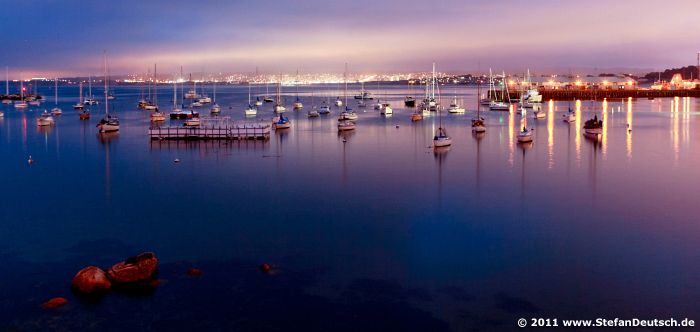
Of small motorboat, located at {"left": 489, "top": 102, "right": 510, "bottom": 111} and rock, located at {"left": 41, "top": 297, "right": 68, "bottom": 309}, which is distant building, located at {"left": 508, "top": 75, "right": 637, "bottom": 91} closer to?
small motorboat, located at {"left": 489, "top": 102, "right": 510, "bottom": 111}

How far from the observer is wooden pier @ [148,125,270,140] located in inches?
1574

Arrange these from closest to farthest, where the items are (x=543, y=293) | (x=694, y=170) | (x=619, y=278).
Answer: (x=543, y=293) < (x=619, y=278) < (x=694, y=170)

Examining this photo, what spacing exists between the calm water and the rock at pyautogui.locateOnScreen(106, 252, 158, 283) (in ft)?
1.67

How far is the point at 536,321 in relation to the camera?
11.5 metres

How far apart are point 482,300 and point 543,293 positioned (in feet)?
5.13

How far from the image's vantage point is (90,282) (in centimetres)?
1262

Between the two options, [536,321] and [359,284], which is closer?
[536,321]

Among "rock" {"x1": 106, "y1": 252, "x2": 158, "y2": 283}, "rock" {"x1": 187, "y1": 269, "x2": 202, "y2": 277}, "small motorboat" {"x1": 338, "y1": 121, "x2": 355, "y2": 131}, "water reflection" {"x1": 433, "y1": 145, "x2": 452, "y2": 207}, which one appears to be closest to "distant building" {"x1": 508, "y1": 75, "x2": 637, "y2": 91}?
"small motorboat" {"x1": 338, "y1": 121, "x2": 355, "y2": 131}

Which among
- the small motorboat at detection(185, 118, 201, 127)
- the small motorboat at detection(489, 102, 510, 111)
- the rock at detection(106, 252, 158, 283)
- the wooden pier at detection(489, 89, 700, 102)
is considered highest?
the wooden pier at detection(489, 89, 700, 102)

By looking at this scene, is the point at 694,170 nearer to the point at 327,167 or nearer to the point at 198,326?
the point at 327,167

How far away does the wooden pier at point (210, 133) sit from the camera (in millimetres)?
39969

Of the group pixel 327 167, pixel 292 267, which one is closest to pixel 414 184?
pixel 327 167

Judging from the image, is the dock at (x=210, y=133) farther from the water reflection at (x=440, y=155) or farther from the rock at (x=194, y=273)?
the rock at (x=194, y=273)

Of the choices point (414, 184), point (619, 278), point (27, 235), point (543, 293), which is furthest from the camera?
point (414, 184)
